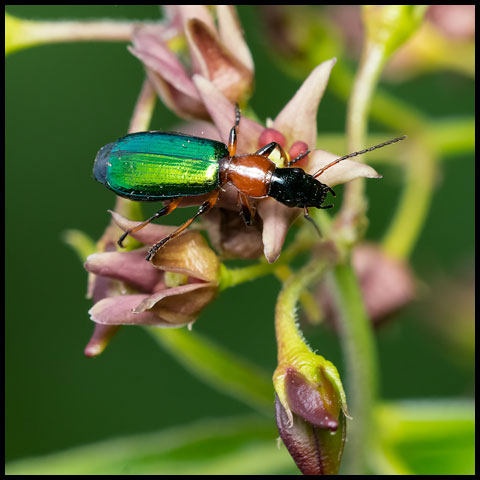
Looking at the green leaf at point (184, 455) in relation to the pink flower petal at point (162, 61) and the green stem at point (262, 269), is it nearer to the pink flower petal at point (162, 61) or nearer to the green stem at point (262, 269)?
the green stem at point (262, 269)

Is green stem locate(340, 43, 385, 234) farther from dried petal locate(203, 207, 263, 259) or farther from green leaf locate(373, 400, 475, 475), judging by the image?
green leaf locate(373, 400, 475, 475)

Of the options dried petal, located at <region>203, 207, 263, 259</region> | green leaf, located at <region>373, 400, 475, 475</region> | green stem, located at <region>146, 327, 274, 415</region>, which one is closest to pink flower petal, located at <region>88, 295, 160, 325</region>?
dried petal, located at <region>203, 207, 263, 259</region>

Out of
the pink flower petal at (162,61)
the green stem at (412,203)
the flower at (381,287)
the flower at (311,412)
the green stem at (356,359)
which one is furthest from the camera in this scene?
the green stem at (412,203)

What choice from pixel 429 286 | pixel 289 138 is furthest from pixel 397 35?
pixel 429 286

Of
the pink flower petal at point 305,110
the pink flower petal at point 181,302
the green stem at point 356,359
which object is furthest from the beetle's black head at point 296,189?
the pink flower petal at point 181,302

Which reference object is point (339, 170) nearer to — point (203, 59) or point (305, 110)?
point (305, 110)

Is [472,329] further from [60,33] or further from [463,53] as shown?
[60,33]
